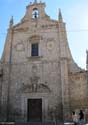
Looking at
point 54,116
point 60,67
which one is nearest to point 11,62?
point 60,67

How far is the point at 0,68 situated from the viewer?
2169 centimetres

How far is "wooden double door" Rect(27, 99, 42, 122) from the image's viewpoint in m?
→ 20.0

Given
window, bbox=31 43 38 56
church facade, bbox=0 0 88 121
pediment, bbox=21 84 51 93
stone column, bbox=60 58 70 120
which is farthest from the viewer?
window, bbox=31 43 38 56

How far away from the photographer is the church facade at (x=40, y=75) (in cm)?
1970

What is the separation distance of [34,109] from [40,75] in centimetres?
287

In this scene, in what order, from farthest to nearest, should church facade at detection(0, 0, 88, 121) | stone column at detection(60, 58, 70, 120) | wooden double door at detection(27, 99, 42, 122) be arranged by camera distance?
1. wooden double door at detection(27, 99, 42, 122)
2. church facade at detection(0, 0, 88, 121)
3. stone column at detection(60, 58, 70, 120)

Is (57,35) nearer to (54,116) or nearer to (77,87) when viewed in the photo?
(77,87)

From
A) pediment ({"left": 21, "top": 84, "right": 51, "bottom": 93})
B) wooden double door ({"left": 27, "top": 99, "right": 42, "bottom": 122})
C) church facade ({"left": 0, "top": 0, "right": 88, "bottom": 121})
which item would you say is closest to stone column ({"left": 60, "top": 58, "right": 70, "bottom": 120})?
church facade ({"left": 0, "top": 0, "right": 88, "bottom": 121})

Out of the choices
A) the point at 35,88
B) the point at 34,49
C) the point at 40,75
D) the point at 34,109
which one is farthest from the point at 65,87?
the point at 34,49

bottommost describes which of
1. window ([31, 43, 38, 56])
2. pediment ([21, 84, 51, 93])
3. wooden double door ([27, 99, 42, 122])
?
wooden double door ([27, 99, 42, 122])

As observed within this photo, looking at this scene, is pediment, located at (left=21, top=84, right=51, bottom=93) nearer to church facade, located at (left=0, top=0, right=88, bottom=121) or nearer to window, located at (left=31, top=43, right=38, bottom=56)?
church facade, located at (left=0, top=0, right=88, bottom=121)

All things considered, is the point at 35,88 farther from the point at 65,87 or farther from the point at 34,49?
the point at 34,49

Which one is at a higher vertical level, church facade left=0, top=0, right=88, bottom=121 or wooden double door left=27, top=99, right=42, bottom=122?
church facade left=0, top=0, right=88, bottom=121

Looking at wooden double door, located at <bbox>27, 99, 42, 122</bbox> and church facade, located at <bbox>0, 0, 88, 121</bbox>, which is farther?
wooden double door, located at <bbox>27, 99, 42, 122</bbox>
